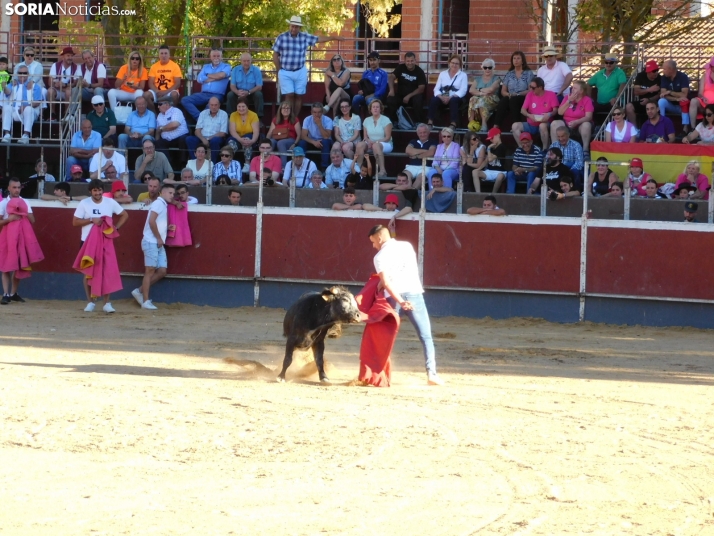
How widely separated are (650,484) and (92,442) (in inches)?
146

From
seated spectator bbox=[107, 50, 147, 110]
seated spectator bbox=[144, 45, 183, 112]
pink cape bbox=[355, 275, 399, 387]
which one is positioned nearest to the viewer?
pink cape bbox=[355, 275, 399, 387]

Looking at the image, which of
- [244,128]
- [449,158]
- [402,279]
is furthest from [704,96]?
[402,279]

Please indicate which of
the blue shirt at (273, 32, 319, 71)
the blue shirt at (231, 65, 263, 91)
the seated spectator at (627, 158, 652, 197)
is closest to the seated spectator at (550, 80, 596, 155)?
the seated spectator at (627, 158, 652, 197)

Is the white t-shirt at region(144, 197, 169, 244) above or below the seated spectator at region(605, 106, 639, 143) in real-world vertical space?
below

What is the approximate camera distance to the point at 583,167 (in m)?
16.2

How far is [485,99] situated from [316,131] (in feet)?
8.84

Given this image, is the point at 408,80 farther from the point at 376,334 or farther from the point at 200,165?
the point at 376,334

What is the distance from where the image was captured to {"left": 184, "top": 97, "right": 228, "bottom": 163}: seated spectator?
1807 cm

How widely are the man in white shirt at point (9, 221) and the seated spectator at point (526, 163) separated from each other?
680 centimetres

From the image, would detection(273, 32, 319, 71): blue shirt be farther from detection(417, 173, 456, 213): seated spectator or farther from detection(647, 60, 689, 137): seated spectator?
detection(647, 60, 689, 137): seated spectator

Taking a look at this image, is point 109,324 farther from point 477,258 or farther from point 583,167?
point 583,167

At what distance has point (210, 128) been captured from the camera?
A: 18188 mm

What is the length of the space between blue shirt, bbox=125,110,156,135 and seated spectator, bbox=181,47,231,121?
815 mm

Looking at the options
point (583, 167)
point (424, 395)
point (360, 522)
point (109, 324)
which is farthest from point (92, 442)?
point (583, 167)
